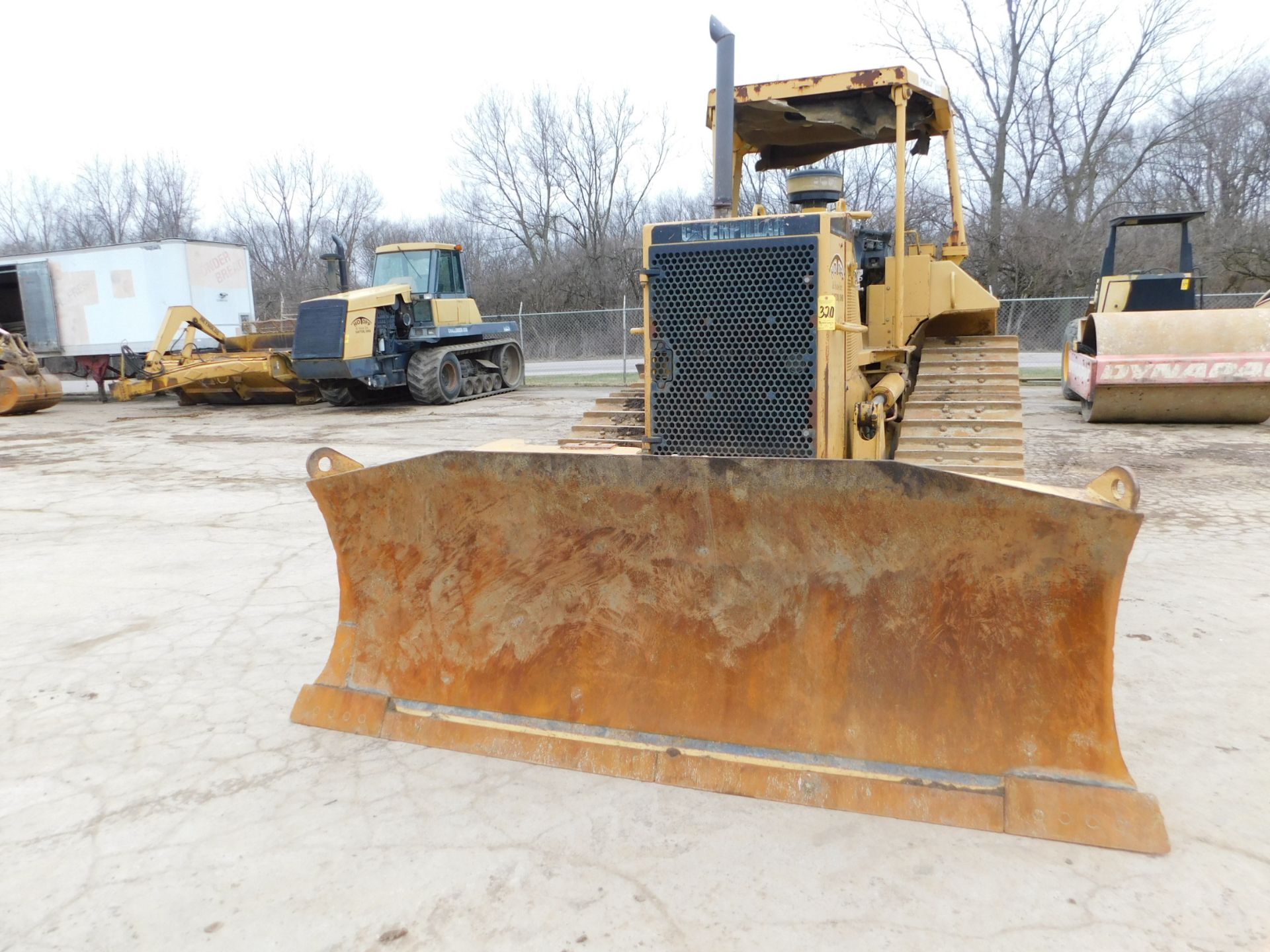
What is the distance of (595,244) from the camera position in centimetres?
3550

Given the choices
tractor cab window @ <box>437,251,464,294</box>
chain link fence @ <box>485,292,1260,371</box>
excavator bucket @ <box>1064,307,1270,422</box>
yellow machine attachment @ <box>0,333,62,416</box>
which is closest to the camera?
excavator bucket @ <box>1064,307,1270,422</box>

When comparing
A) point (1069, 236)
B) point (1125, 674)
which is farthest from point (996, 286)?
point (1125, 674)

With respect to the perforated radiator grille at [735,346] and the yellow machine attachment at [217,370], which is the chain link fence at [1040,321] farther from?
the perforated radiator grille at [735,346]

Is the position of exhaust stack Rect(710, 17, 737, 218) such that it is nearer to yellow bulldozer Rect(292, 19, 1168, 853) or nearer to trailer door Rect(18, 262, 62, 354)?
yellow bulldozer Rect(292, 19, 1168, 853)

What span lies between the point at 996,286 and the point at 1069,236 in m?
2.76

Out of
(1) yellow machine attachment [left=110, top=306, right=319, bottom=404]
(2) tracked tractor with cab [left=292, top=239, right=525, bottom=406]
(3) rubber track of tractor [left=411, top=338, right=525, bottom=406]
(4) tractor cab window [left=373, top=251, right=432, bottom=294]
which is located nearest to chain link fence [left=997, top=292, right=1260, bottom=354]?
(3) rubber track of tractor [left=411, top=338, right=525, bottom=406]

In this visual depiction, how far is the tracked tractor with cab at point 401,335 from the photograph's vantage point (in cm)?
1426

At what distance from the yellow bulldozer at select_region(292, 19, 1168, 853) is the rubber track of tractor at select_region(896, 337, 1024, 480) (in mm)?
638

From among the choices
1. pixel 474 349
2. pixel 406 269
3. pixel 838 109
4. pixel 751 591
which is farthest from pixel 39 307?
pixel 751 591

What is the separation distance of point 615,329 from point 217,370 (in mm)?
11996

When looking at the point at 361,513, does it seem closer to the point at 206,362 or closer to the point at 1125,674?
the point at 1125,674

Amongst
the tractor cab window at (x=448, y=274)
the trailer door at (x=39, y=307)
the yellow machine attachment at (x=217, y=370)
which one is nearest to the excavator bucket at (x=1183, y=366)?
the tractor cab window at (x=448, y=274)

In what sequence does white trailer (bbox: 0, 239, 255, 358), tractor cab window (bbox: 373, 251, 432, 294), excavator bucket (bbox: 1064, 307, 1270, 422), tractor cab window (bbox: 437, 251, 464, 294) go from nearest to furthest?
1. excavator bucket (bbox: 1064, 307, 1270, 422)
2. tractor cab window (bbox: 373, 251, 432, 294)
3. tractor cab window (bbox: 437, 251, 464, 294)
4. white trailer (bbox: 0, 239, 255, 358)

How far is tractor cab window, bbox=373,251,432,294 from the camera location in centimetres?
1559
